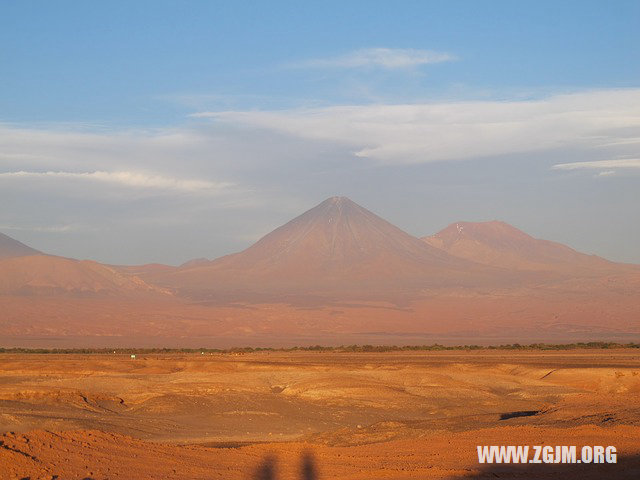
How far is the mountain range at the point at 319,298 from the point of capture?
107625 millimetres

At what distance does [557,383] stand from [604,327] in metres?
82.5

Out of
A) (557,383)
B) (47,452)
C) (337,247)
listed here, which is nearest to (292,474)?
(47,452)

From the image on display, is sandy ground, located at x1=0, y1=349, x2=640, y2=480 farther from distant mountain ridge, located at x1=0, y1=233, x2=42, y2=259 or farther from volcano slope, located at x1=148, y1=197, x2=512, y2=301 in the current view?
distant mountain ridge, located at x1=0, y1=233, x2=42, y2=259

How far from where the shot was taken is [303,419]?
23.0m

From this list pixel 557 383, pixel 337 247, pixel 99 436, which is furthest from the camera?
pixel 337 247

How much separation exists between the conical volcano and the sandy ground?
4415 inches

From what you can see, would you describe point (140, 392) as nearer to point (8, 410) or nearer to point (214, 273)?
point (8, 410)

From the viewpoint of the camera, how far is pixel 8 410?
21250 millimetres

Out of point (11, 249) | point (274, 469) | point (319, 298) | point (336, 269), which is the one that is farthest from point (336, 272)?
A: point (274, 469)

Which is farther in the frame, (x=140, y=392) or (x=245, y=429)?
(x=140, y=392)

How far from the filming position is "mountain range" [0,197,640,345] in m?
108

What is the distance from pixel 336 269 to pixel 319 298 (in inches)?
1284

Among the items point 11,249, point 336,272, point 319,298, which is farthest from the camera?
point 11,249

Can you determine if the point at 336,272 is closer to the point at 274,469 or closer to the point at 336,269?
the point at 336,269
